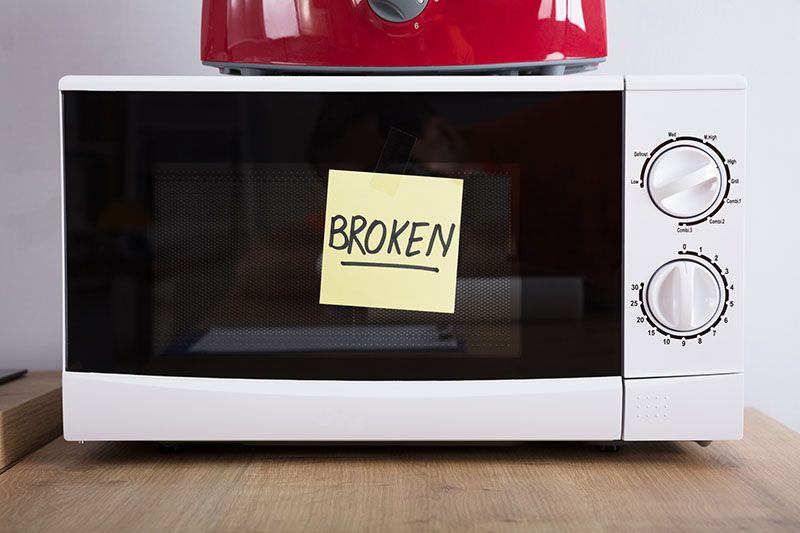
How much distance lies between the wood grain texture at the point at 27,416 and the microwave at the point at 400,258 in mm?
73

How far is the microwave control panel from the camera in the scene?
584 mm

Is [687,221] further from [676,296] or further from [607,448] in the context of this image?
[607,448]

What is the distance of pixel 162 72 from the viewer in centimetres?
92

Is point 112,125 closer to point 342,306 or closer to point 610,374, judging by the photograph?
point 342,306

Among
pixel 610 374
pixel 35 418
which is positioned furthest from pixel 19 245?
pixel 610 374

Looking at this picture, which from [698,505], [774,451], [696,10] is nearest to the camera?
[698,505]

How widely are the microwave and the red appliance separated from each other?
7cm

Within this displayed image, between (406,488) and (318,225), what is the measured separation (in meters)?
0.23

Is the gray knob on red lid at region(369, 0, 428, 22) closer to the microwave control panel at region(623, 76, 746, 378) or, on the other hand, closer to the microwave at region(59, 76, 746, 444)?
the microwave at region(59, 76, 746, 444)

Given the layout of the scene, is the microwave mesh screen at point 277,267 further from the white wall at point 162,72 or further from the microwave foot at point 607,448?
the white wall at point 162,72

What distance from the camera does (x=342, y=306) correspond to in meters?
0.60

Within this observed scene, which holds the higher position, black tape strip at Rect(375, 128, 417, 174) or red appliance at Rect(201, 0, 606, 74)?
red appliance at Rect(201, 0, 606, 74)

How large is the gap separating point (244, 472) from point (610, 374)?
33 centimetres

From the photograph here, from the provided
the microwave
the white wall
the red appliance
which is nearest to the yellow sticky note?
the microwave
